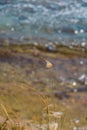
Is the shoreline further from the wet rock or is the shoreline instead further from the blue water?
the blue water

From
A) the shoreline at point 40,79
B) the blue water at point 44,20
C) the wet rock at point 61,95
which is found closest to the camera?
the shoreline at point 40,79

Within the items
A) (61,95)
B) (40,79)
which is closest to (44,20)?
(40,79)

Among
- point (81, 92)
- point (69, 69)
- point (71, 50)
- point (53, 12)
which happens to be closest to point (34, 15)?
point (53, 12)

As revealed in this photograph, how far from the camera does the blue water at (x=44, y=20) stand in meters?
7.46

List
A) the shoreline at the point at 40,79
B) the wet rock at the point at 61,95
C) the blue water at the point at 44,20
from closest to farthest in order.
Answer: the shoreline at the point at 40,79
the wet rock at the point at 61,95
the blue water at the point at 44,20

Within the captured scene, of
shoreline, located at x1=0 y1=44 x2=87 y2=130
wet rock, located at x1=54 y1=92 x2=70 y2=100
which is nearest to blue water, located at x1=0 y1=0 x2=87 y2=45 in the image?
shoreline, located at x1=0 y1=44 x2=87 y2=130

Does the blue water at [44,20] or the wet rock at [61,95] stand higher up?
the wet rock at [61,95]

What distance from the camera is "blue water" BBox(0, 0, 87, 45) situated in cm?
746

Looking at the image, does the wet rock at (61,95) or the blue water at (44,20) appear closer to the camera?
the wet rock at (61,95)

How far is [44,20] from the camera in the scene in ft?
26.3

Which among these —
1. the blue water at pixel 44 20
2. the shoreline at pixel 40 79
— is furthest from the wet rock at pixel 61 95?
the blue water at pixel 44 20

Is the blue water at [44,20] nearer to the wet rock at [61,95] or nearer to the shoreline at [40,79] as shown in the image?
the shoreline at [40,79]

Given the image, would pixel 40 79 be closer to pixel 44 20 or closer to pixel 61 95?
pixel 61 95

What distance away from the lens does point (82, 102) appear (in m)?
5.16
